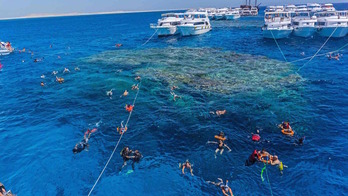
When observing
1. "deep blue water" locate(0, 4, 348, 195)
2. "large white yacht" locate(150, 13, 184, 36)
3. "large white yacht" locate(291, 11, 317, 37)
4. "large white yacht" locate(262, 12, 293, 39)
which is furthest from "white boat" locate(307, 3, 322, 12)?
"large white yacht" locate(150, 13, 184, 36)

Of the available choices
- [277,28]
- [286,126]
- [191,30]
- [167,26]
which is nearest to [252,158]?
[286,126]

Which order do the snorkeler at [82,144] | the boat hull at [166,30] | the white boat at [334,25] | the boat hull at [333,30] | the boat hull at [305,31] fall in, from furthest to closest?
the boat hull at [166,30], the boat hull at [305,31], the white boat at [334,25], the boat hull at [333,30], the snorkeler at [82,144]

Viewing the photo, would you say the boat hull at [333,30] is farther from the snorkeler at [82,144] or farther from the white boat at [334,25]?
the snorkeler at [82,144]

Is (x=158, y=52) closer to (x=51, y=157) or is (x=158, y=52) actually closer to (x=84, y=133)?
(x=84, y=133)

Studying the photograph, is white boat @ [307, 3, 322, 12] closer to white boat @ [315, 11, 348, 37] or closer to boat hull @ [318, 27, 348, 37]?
white boat @ [315, 11, 348, 37]

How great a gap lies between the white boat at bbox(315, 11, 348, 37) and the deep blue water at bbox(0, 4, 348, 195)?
2052 centimetres

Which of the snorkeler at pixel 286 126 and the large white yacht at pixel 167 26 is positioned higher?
the large white yacht at pixel 167 26

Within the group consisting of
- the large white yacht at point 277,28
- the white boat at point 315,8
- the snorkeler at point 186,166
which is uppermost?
the white boat at point 315,8

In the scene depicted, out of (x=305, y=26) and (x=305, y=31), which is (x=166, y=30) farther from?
(x=305, y=31)

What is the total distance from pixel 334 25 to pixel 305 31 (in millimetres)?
7149

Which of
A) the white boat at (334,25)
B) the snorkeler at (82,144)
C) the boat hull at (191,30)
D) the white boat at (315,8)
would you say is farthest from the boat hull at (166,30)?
the snorkeler at (82,144)

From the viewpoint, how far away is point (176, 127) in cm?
2331

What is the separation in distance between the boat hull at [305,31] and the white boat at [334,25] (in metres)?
1.88

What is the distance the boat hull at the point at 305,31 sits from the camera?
62.9 m
